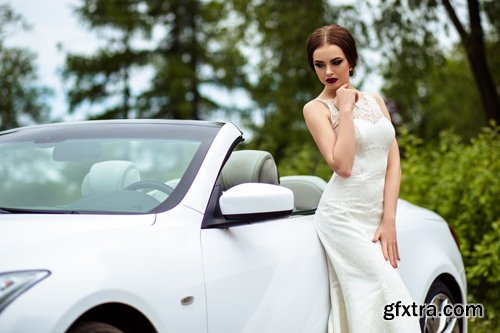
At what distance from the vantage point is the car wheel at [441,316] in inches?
173

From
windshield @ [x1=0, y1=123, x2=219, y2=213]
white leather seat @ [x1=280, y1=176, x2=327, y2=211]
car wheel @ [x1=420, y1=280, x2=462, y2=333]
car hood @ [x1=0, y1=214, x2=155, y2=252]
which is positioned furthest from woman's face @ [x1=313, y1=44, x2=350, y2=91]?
car wheel @ [x1=420, y1=280, x2=462, y2=333]

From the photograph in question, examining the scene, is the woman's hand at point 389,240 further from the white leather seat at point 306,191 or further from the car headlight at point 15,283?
the car headlight at point 15,283

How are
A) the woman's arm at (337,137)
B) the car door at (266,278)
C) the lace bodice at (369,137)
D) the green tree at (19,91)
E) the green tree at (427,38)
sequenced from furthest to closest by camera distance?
the green tree at (19,91) < the green tree at (427,38) < the lace bodice at (369,137) < the woman's arm at (337,137) < the car door at (266,278)

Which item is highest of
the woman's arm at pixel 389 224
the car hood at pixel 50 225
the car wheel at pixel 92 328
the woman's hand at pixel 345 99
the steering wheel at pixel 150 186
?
the woman's hand at pixel 345 99

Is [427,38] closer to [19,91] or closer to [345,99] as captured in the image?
[345,99]

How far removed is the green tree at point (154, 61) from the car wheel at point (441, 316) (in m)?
25.6

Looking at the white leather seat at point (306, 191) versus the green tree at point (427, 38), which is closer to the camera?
the white leather seat at point (306, 191)

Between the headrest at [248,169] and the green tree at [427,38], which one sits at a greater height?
the green tree at [427,38]

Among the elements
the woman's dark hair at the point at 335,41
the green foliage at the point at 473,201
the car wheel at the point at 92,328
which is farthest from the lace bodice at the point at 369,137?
the green foliage at the point at 473,201

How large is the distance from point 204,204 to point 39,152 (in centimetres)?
107

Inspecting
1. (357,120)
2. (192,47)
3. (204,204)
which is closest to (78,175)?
(204,204)

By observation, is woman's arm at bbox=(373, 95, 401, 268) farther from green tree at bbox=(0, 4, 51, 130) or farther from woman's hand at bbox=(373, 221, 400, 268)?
green tree at bbox=(0, 4, 51, 130)

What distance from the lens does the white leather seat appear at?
14.6 feet

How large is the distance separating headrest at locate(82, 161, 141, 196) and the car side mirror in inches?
23.3
